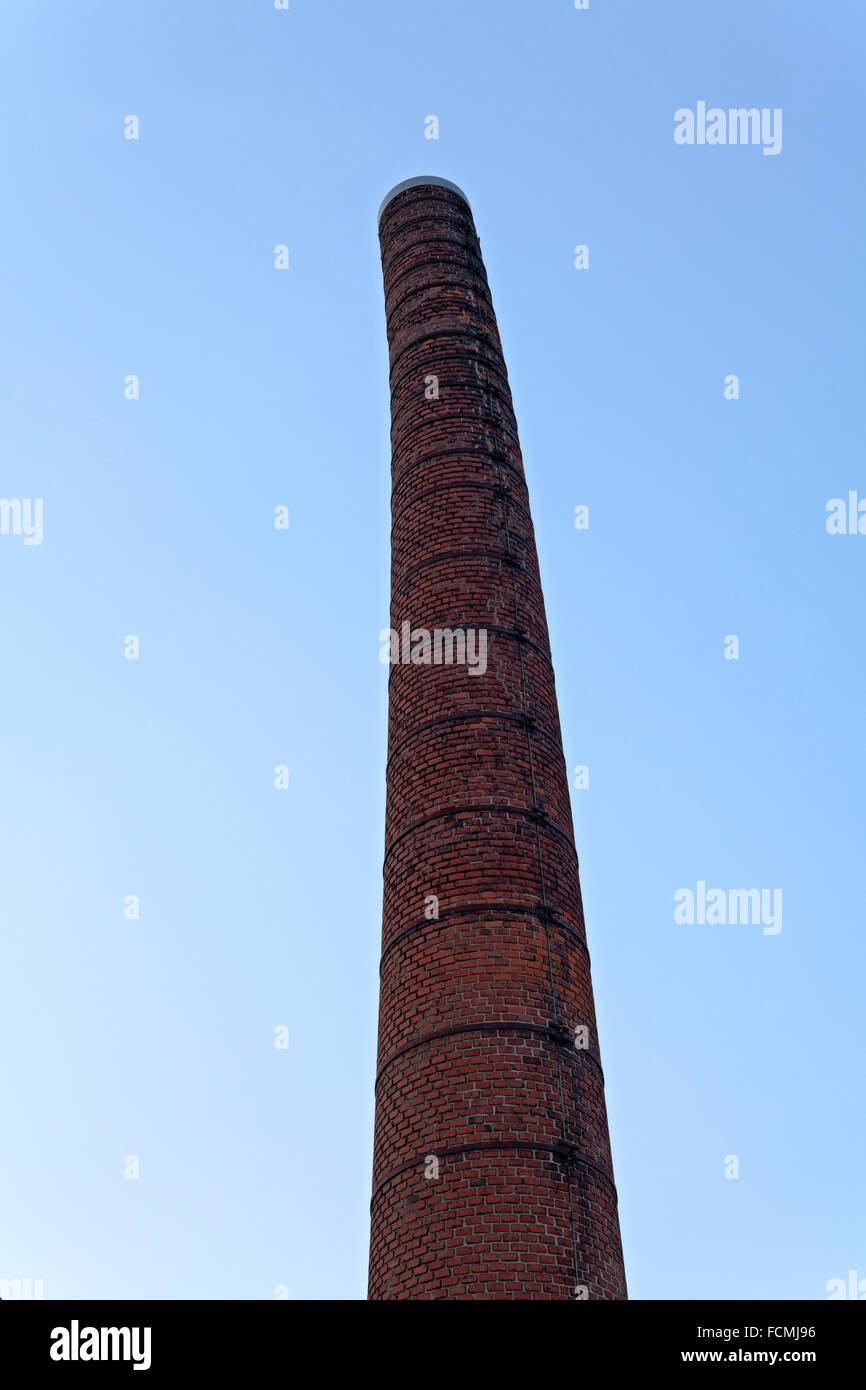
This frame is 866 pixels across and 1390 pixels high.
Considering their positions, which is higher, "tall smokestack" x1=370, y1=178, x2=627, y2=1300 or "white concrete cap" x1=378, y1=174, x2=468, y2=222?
"white concrete cap" x1=378, y1=174, x2=468, y2=222

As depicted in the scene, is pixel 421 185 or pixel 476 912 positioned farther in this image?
pixel 421 185

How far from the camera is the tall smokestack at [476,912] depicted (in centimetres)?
758

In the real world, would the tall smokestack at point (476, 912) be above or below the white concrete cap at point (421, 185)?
below

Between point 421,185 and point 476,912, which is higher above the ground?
point 421,185

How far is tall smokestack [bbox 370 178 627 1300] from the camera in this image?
24.9ft

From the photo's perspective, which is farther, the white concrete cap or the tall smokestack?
the white concrete cap

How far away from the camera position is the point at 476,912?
28.5 feet

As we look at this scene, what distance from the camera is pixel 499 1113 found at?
7836 mm

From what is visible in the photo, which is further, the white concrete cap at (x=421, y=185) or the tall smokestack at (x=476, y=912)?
the white concrete cap at (x=421, y=185)
